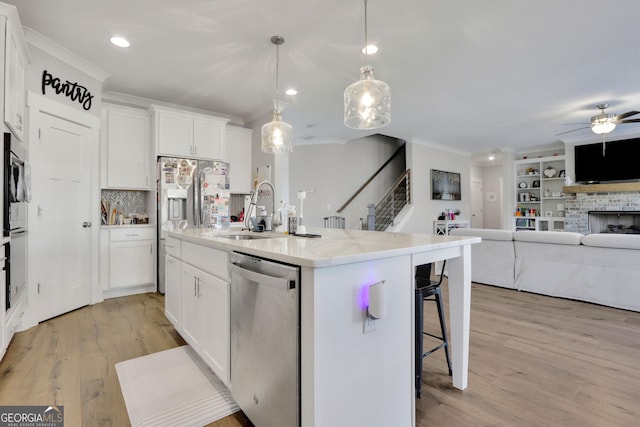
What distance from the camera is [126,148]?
4.13 m

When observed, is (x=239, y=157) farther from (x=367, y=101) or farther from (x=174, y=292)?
(x=367, y=101)

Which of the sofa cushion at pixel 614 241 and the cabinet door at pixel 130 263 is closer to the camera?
the sofa cushion at pixel 614 241

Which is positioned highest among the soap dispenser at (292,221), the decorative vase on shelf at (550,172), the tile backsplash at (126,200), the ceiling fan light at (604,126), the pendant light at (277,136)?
the ceiling fan light at (604,126)

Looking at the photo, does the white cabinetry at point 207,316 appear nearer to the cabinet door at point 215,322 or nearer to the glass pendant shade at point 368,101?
the cabinet door at point 215,322

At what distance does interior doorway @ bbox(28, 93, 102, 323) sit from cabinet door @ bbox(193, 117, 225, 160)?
3.86ft

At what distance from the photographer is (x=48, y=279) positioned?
3.13m

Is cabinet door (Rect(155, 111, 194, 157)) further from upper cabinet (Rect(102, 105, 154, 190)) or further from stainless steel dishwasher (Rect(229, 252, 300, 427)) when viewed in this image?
stainless steel dishwasher (Rect(229, 252, 300, 427))

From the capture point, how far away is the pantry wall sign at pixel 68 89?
3.09 metres

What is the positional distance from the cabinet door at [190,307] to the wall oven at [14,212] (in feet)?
4.01

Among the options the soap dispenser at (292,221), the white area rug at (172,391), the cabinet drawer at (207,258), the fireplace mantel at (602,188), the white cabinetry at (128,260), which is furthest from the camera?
the fireplace mantel at (602,188)

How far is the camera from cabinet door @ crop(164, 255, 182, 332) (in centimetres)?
245

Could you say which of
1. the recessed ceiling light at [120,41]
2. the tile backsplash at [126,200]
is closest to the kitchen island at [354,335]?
the recessed ceiling light at [120,41]

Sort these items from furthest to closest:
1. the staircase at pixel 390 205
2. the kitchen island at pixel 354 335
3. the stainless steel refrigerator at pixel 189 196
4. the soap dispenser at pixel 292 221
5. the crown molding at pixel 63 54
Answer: the staircase at pixel 390 205 < the stainless steel refrigerator at pixel 189 196 < the crown molding at pixel 63 54 < the soap dispenser at pixel 292 221 < the kitchen island at pixel 354 335

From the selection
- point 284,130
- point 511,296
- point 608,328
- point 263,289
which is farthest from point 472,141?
point 263,289
